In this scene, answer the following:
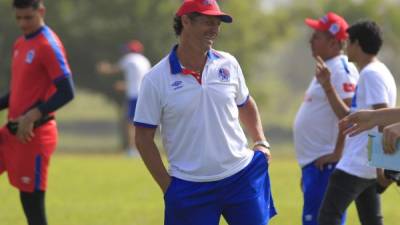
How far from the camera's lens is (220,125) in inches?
273

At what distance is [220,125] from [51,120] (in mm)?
2500

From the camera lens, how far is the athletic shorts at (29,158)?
29.0ft

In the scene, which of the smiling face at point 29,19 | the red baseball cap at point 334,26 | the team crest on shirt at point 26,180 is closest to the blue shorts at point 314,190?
the red baseball cap at point 334,26

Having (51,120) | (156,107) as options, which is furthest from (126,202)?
(156,107)

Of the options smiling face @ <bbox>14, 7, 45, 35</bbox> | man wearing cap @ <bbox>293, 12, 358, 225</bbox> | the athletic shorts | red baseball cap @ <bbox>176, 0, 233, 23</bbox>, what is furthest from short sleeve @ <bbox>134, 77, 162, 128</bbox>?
man wearing cap @ <bbox>293, 12, 358, 225</bbox>

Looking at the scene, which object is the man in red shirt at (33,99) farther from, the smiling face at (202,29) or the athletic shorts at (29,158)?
the smiling face at (202,29)

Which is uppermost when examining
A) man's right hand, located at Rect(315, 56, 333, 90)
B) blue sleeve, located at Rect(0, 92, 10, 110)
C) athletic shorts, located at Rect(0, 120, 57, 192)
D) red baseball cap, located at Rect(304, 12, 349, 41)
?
red baseball cap, located at Rect(304, 12, 349, 41)

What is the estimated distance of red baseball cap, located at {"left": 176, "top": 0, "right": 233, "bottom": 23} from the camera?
6.90 meters

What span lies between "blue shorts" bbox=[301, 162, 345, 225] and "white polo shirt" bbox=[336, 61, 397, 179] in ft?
1.93

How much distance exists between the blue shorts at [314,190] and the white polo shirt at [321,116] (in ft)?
0.38

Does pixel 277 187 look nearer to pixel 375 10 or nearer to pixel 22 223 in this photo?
pixel 22 223

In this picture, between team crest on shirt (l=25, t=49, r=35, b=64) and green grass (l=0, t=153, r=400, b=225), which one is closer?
team crest on shirt (l=25, t=49, r=35, b=64)

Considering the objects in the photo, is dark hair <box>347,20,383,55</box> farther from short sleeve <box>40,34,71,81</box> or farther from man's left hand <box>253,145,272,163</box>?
short sleeve <box>40,34,71,81</box>

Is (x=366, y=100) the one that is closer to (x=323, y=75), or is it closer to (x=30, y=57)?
(x=323, y=75)
